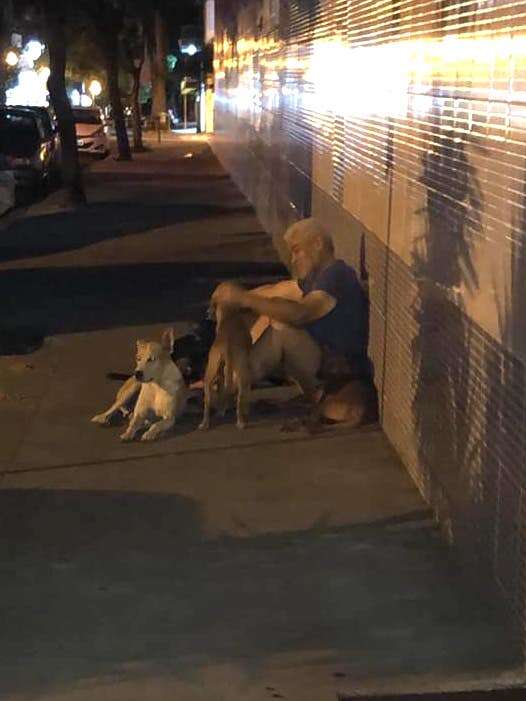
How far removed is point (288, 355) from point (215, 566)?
9.16 feet

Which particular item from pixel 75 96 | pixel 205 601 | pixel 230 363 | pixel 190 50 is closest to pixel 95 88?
pixel 75 96

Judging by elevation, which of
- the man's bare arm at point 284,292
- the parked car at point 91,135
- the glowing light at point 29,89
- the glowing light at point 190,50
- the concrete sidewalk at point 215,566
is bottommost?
the glowing light at point 29,89

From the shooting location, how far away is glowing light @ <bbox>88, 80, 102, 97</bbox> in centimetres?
8219

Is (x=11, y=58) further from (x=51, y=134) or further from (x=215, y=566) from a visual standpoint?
(x=215, y=566)

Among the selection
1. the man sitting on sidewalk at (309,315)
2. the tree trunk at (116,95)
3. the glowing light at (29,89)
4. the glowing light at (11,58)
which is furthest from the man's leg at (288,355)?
the glowing light at (29,89)

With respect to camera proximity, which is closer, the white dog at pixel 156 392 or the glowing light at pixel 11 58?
the white dog at pixel 156 392

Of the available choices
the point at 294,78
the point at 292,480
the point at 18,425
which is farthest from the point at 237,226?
the point at 292,480

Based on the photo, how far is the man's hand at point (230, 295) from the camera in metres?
8.36

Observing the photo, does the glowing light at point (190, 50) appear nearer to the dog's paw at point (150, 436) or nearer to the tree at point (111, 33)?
the tree at point (111, 33)

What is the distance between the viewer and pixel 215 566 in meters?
5.96

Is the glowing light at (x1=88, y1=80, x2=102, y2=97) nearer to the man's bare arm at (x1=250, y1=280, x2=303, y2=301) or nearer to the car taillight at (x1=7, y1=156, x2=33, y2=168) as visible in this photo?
the car taillight at (x1=7, y1=156, x2=33, y2=168)

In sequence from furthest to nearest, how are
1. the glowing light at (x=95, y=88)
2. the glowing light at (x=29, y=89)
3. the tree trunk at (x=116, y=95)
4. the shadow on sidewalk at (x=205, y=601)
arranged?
1. the glowing light at (x=29, y=89)
2. the glowing light at (x=95, y=88)
3. the tree trunk at (x=116, y=95)
4. the shadow on sidewalk at (x=205, y=601)

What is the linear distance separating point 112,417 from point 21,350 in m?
3.08

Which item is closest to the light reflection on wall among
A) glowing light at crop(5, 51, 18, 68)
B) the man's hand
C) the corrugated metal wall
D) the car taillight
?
the corrugated metal wall
